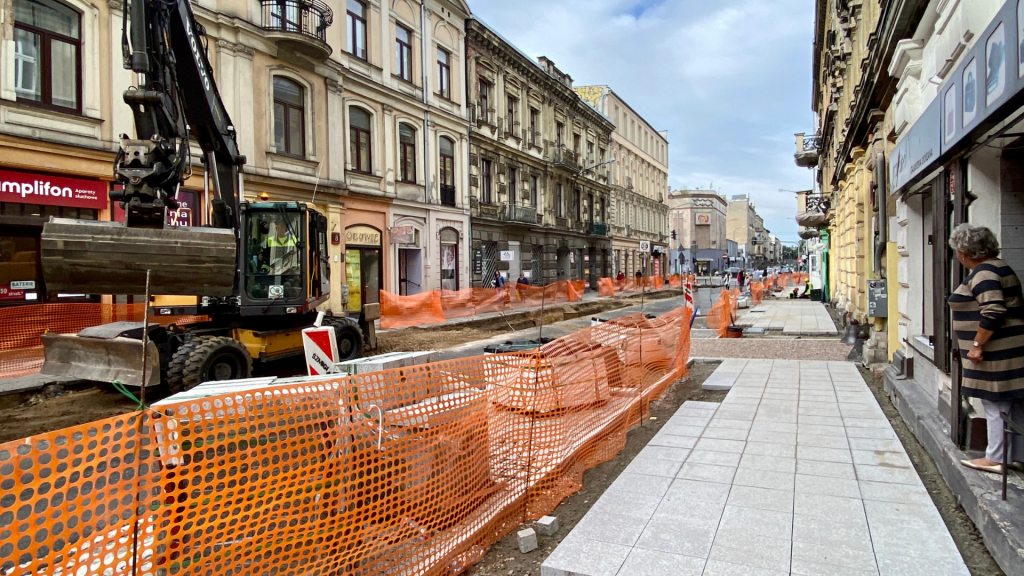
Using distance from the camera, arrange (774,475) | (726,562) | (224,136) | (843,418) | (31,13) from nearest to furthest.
Answer: (726,562)
(774,475)
(843,418)
(224,136)
(31,13)

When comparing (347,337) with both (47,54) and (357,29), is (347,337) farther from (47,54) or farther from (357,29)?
(357,29)

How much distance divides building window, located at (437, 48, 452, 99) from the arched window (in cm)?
202

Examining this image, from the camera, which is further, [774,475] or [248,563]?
[774,475]

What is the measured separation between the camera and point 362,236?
68.3ft

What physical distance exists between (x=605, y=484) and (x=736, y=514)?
3.91 ft

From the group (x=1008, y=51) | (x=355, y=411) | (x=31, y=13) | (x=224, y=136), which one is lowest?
(x=355, y=411)

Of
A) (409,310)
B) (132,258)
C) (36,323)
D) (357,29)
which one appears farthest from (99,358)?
(357,29)

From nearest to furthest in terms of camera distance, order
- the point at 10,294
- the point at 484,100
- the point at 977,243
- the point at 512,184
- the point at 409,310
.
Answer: the point at 977,243 < the point at 10,294 < the point at 409,310 < the point at 484,100 < the point at 512,184

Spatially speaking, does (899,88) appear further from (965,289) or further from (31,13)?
(31,13)

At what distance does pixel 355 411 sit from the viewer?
11.1ft

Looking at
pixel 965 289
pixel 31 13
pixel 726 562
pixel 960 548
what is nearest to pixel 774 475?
Answer: pixel 960 548

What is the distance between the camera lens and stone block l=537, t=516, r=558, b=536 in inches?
157

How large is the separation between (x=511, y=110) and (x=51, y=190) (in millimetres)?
22130

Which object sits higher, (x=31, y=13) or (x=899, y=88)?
(x=31, y=13)
